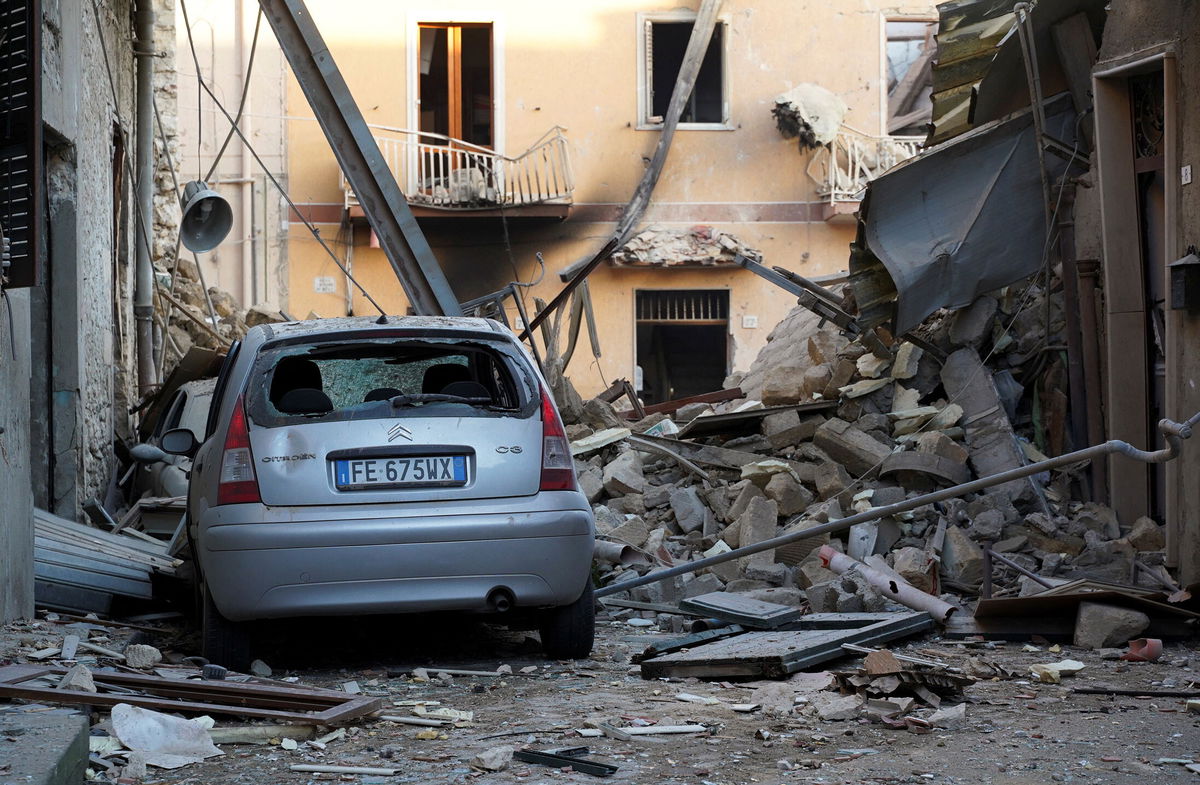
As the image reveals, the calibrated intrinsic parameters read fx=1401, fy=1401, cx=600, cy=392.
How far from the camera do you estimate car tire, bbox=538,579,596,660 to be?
6.18m

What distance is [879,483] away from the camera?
32.1 ft

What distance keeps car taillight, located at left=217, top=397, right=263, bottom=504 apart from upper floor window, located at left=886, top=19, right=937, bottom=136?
21.5 m

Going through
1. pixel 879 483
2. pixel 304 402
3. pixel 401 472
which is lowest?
pixel 879 483

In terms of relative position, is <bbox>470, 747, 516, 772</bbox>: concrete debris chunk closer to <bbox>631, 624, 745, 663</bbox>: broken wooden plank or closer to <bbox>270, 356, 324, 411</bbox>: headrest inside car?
<bbox>631, 624, 745, 663</bbox>: broken wooden plank

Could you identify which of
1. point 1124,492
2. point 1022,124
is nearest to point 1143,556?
point 1124,492

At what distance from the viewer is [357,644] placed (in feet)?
22.3

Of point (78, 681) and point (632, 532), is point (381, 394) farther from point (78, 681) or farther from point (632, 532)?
point (632, 532)

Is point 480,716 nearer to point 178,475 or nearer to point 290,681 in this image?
point 290,681

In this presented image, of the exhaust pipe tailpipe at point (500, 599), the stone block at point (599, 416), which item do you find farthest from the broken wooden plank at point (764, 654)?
the stone block at point (599, 416)

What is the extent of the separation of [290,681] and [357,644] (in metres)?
1.09

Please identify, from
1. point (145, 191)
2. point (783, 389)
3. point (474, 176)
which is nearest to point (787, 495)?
point (783, 389)

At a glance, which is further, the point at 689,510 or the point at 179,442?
the point at 689,510

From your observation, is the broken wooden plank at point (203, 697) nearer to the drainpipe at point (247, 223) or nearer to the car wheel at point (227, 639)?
the car wheel at point (227, 639)

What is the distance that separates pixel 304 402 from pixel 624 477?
489cm
